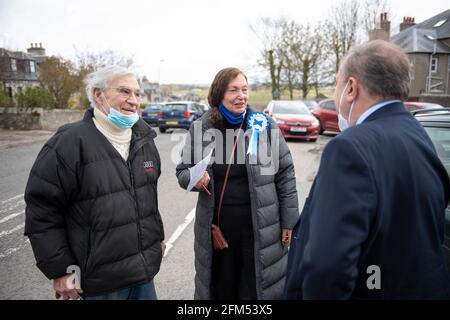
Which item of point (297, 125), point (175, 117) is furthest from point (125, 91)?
point (175, 117)

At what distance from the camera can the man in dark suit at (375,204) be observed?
1.20 meters

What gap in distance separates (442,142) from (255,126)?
1.45 meters

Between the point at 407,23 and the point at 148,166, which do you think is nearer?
the point at 148,166

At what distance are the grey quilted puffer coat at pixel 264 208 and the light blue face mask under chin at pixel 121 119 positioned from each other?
0.59 metres

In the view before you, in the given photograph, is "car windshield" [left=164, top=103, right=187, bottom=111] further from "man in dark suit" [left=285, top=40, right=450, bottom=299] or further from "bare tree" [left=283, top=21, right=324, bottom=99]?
"bare tree" [left=283, top=21, right=324, bottom=99]

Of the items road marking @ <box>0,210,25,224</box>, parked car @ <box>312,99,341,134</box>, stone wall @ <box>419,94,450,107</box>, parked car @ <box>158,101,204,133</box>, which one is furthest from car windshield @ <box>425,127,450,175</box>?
stone wall @ <box>419,94,450,107</box>

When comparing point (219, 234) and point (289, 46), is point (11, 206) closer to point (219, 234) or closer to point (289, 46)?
point (219, 234)

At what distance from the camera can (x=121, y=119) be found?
2164 mm

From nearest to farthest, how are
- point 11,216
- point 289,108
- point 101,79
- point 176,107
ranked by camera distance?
point 101,79, point 11,216, point 289,108, point 176,107

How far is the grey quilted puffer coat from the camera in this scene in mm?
2439

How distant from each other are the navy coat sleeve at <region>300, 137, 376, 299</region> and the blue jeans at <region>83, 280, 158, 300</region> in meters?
1.33

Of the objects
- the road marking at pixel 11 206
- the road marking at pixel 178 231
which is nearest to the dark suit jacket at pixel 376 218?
the road marking at pixel 178 231

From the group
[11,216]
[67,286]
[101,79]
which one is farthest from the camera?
[11,216]

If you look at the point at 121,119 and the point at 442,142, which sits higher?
the point at 121,119
